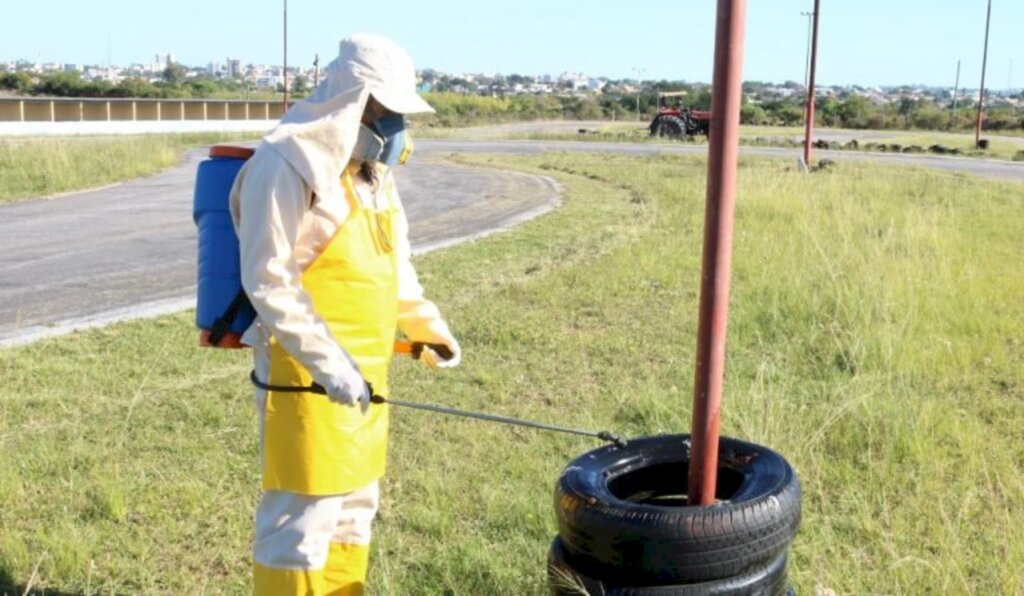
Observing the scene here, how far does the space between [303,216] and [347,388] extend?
1.42ft

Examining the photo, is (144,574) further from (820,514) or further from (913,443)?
(913,443)

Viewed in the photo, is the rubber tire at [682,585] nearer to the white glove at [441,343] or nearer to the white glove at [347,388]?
the white glove at [347,388]

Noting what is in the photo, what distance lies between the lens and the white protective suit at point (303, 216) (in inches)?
106

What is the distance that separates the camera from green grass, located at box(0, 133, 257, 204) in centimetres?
1750

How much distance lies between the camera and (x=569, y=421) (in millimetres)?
5508

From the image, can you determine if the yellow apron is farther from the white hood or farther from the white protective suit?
the white hood

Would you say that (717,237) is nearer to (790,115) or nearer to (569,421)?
(569,421)

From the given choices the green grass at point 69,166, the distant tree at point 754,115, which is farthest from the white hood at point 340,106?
the distant tree at point 754,115

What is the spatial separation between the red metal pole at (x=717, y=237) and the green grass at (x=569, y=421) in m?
1.26

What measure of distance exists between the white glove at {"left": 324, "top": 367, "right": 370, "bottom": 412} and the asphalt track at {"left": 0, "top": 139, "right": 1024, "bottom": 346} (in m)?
4.93

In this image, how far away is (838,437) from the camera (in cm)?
511

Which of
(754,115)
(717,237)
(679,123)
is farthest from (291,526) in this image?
(754,115)

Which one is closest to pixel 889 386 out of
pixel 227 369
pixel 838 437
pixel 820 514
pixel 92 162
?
pixel 838 437

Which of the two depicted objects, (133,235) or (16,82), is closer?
(133,235)
